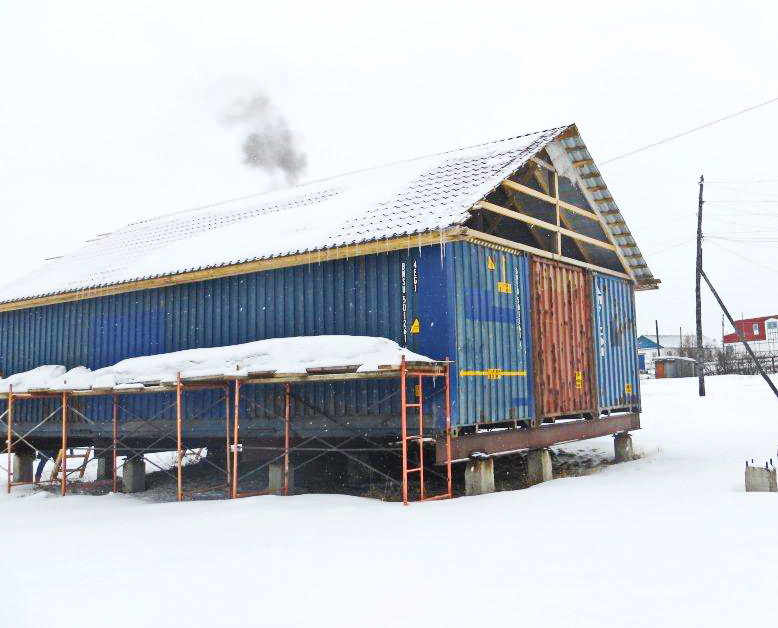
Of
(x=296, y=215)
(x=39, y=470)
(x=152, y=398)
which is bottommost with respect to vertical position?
(x=39, y=470)

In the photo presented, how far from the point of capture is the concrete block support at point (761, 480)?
33.4 ft

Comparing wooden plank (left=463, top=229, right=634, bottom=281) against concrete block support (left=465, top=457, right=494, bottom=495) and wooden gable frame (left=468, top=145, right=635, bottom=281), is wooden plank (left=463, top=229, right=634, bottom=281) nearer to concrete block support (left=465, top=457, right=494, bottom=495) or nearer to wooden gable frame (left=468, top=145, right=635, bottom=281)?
wooden gable frame (left=468, top=145, right=635, bottom=281)

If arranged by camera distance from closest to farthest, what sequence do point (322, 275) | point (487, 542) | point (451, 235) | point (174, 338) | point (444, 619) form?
point (444, 619) → point (487, 542) → point (451, 235) → point (322, 275) → point (174, 338)

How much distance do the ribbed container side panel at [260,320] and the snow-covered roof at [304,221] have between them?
48 centimetres

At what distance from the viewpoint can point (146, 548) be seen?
8391mm

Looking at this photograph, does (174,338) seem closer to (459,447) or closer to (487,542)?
(459,447)

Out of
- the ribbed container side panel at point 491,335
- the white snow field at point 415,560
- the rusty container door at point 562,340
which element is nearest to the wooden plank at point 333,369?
the ribbed container side panel at point 491,335

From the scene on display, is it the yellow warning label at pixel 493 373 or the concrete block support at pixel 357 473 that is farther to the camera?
the concrete block support at pixel 357 473

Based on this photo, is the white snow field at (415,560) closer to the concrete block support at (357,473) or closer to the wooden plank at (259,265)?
the concrete block support at (357,473)

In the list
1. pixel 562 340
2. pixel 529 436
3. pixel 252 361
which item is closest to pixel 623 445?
pixel 562 340

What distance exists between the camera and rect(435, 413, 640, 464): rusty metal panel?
12.0 meters

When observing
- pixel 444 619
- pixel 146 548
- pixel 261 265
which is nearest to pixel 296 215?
pixel 261 265

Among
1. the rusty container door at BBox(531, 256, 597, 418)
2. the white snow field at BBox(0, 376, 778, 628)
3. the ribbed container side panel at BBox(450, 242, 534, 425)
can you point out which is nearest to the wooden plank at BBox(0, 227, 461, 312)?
the ribbed container side panel at BBox(450, 242, 534, 425)

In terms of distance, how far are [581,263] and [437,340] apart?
5871 mm
